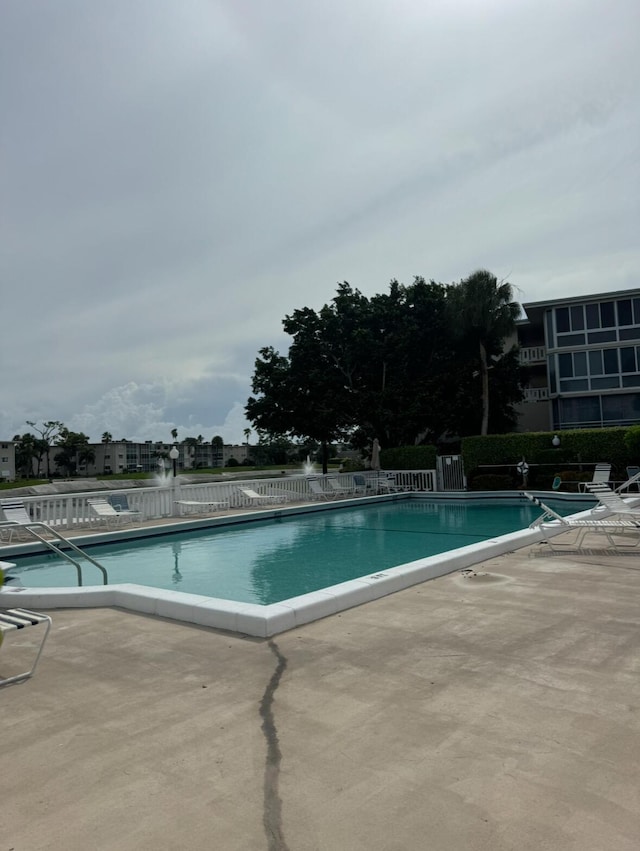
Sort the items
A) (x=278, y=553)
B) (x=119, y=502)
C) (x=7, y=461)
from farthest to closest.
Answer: (x=7, y=461) → (x=119, y=502) → (x=278, y=553)

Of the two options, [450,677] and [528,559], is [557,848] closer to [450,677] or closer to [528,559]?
[450,677]

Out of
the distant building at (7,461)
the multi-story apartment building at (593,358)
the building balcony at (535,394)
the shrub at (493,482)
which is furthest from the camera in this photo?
the distant building at (7,461)

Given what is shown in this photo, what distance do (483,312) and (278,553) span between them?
21.0 metres

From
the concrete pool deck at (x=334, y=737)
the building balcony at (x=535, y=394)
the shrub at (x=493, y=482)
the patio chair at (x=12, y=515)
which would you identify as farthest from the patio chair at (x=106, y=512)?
the building balcony at (x=535, y=394)

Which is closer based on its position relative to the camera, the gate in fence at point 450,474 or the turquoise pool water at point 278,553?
the turquoise pool water at point 278,553

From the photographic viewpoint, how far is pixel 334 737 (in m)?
3.08

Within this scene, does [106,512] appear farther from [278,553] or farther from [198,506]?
[278,553]

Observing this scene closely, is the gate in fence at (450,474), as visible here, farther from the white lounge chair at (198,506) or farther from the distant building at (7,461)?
the distant building at (7,461)

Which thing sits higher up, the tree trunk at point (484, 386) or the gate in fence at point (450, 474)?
the tree trunk at point (484, 386)

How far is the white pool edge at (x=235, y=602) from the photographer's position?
16.8 ft

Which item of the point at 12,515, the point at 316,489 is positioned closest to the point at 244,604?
the point at 12,515

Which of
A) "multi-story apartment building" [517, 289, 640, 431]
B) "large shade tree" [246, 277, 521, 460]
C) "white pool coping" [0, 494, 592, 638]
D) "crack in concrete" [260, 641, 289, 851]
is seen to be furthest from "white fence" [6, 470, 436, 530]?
"multi-story apartment building" [517, 289, 640, 431]

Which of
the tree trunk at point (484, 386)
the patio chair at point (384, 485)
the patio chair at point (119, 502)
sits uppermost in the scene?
the tree trunk at point (484, 386)

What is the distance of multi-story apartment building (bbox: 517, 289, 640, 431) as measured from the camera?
30.0 m
